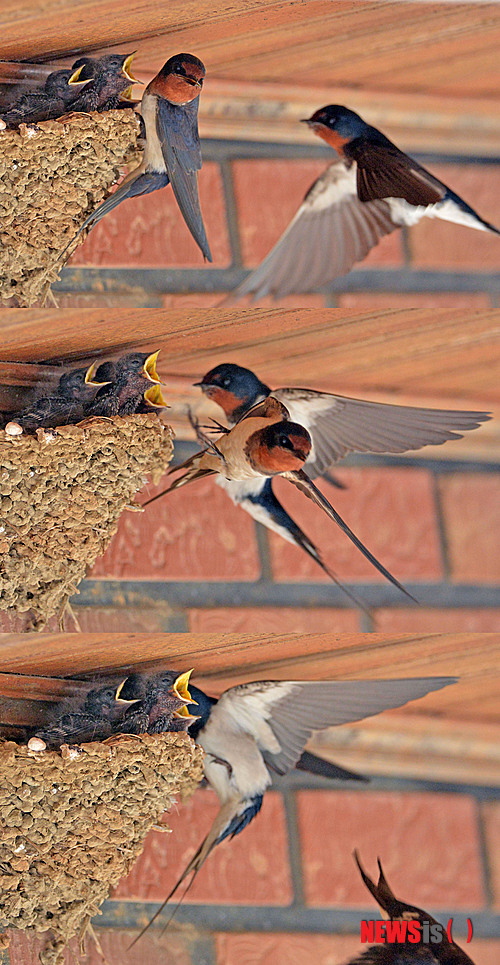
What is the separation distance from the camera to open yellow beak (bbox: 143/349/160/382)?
1.73 meters

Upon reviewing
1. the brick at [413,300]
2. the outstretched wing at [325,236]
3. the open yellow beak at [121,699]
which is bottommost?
the open yellow beak at [121,699]

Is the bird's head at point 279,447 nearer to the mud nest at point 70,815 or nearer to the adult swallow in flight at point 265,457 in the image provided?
the adult swallow in flight at point 265,457

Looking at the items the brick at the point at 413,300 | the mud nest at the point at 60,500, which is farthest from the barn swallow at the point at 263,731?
the brick at the point at 413,300

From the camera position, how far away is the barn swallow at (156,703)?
170 centimetres

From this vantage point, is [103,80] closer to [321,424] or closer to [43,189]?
[43,189]

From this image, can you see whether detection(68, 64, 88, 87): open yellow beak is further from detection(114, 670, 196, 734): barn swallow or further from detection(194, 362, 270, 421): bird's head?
detection(114, 670, 196, 734): barn swallow

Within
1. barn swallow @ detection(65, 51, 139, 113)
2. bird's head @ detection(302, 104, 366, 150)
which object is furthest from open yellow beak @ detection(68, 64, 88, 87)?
bird's head @ detection(302, 104, 366, 150)

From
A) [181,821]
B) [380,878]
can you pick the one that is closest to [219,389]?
[181,821]

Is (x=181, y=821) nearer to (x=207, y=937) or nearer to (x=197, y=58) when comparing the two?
(x=207, y=937)

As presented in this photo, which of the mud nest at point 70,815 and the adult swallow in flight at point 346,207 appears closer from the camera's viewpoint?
the mud nest at point 70,815

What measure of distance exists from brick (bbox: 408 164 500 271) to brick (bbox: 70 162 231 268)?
360mm

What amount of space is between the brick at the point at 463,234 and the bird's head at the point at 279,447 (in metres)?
0.39

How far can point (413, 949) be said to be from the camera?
1.71 meters

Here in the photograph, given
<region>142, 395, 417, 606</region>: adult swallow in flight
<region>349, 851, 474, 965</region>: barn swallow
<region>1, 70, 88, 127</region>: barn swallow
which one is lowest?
<region>349, 851, 474, 965</region>: barn swallow
